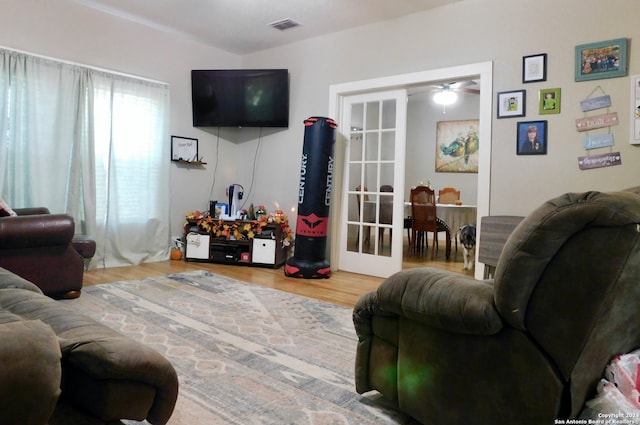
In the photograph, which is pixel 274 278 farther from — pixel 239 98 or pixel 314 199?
pixel 239 98

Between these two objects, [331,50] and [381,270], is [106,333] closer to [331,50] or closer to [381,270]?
[381,270]

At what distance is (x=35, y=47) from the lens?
3752 millimetres

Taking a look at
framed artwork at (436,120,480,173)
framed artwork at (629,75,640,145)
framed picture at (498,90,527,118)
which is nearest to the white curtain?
framed picture at (498,90,527,118)

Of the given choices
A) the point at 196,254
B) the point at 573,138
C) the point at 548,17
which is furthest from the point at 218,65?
the point at 573,138

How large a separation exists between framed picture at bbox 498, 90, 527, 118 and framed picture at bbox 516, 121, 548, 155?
0.35 ft

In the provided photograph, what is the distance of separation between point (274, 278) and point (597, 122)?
3081mm

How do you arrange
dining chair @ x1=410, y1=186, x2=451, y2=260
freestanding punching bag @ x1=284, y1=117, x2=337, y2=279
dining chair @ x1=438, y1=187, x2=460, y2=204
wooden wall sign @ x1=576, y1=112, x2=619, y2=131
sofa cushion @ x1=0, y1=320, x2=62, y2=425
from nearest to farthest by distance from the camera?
1. sofa cushion @ x1=0, y1=320, x2=62, y2=425
2. wooden wall sign @ x1=576, y1=112, x2=619, y2=131
3. freestanding punching bag @ x1=284, y1=117, x2=337, y2=279
4. dining chair @ x1=410, y1=186, x2=451, y2=260
5. dining chair @ x1=438, y1=187, x2=460, y2=204

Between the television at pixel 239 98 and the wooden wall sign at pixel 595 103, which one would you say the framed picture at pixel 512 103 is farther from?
the television at pixel 239 98

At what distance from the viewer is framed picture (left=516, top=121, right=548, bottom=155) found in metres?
3.29

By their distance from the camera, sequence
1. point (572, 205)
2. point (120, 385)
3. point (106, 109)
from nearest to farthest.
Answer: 1. point (120, 385)
2. point (572, 205)
3. point (106, 109)

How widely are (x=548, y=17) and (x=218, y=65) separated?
151 inches

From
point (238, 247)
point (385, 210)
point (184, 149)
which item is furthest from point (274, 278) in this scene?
point (184, 149)

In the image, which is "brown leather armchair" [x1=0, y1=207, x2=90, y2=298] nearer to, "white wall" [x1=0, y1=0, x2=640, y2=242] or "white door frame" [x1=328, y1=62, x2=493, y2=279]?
"white wall" [x1=0, y1=0, x2=640, y2=242]

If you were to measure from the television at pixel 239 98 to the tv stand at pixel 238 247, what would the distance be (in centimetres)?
132
